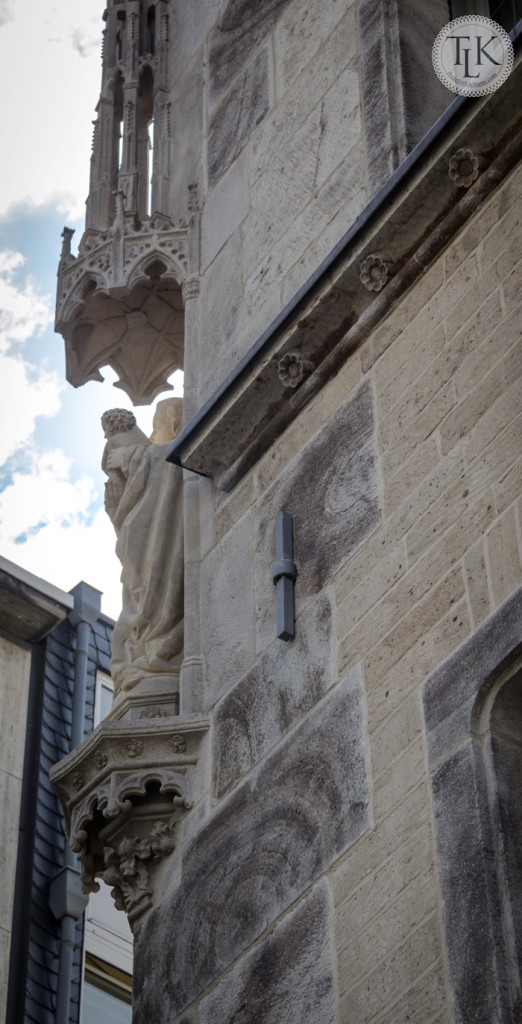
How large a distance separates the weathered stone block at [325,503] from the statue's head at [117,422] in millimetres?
1809

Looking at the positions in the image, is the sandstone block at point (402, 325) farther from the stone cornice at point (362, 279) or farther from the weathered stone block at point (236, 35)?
the weathered stone block at point (236, 35)

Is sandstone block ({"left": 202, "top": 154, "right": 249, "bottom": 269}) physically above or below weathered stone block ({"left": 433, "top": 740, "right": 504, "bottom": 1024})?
above

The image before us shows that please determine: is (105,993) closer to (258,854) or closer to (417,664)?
(258,854)

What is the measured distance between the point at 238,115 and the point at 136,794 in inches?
156

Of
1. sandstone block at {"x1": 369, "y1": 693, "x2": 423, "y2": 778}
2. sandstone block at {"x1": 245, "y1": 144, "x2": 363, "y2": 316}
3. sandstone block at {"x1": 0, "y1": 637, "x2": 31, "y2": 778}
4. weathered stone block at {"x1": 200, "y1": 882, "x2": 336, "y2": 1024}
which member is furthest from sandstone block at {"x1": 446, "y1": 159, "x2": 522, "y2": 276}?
sandstone block at {"x1": 0, "y1": 637, "x2": 31, "y2": 778}

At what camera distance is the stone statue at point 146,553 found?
1016cm

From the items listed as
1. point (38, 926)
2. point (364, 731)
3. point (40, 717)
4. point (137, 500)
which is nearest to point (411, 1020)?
point (364, 731)

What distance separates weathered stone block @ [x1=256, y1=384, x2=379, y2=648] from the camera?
29.2 feet

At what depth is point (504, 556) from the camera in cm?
780

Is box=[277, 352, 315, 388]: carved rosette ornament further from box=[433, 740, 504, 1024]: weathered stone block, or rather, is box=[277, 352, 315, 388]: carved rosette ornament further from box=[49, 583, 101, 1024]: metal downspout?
box=[49, 583, 101, 1024]: metal downspout

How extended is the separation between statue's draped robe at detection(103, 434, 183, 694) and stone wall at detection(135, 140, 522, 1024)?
460 mm

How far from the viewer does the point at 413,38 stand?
1054 cm

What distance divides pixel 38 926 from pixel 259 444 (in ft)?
17.1

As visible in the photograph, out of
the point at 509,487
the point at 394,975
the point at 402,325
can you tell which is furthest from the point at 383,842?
the point at 402,325
